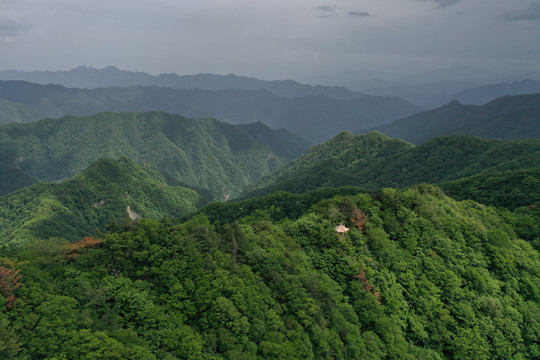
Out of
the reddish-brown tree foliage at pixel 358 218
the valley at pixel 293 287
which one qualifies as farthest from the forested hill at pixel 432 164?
the reddish-brown tree foliage at pixel 358 218

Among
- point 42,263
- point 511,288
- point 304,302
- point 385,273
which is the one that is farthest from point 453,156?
point 42,263

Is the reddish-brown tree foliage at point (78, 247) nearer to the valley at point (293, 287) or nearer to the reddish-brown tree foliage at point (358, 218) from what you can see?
the valley at point (293, 287)

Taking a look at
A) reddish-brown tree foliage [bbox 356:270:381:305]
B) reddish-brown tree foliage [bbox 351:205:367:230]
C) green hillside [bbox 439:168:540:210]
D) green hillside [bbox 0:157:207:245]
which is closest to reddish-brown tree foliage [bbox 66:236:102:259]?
reddish-brown tree foliage [bbox 356:270:381:305]

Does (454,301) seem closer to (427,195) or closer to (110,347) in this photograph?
(427,195)

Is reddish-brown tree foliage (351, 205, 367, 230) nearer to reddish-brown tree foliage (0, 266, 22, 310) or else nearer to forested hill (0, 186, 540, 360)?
forested hill (0, 186, 540, 360)

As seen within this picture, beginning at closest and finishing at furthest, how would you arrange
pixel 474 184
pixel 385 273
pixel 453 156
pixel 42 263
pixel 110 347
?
pixel 110 347, pixel 42 263, pixel 385 273, pixel 474 184, pixel 453 156

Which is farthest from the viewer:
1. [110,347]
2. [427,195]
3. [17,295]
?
[427,195]
